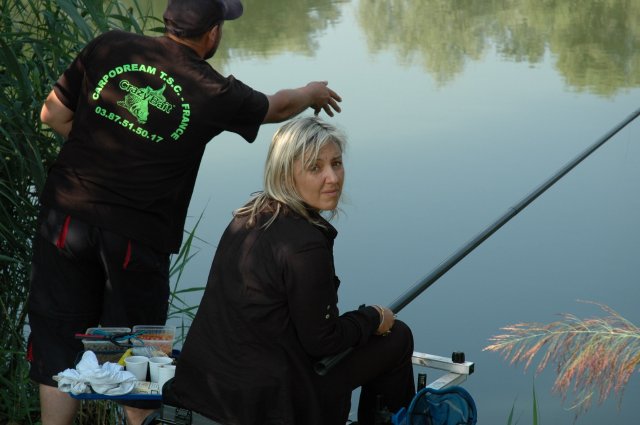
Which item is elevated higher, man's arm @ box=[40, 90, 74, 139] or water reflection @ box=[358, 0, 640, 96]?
water reflection @ box=[358, 0, 640, 96]

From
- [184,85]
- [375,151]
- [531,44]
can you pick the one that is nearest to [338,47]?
[531,44]

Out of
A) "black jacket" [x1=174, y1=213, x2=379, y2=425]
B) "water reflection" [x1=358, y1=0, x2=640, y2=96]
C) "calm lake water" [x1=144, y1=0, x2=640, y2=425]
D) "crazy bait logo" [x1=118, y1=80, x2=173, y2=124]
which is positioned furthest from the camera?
"water reflection" [x1=358, y1=0, x2=640, y2=96]

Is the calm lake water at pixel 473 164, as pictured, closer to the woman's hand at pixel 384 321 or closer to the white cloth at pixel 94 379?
the woman's hand at pixel 384 321

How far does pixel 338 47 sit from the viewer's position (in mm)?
7887

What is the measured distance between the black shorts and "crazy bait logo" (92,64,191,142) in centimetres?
21

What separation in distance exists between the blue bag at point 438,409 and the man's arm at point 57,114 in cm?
85

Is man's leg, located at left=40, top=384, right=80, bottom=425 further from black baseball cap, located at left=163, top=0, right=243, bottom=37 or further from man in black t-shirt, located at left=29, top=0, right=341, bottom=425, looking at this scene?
black baseball cap, located at left=163, top=0, right=243, bottom=37

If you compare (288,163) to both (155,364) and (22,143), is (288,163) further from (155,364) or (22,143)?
(22,143)

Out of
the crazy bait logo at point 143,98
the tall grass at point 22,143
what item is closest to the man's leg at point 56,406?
the tall grass at point 22,143

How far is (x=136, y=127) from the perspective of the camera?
226 cm

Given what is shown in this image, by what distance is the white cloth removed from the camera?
77.7 inches

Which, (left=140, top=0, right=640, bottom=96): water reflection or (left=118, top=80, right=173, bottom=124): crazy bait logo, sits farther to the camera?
(left=140, top=0, right=640, bottom=96): water reflection

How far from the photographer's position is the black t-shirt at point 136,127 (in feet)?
7.40

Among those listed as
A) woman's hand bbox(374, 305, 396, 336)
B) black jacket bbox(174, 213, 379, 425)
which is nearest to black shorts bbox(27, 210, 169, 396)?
black jacket bbox(174, 213, 379, 425)
